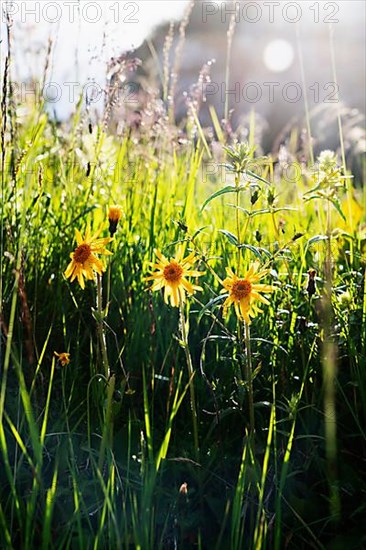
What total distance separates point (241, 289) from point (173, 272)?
0.14m

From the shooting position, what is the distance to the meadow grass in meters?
1.28

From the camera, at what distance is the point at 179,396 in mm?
1633

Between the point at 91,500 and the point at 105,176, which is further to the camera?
the point at 105,176

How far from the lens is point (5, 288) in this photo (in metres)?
1.75

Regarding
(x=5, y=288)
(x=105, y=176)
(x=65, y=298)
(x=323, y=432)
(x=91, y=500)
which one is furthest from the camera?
(x=105, y=176)

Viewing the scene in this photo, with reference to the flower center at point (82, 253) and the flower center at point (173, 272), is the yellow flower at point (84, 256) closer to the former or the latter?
the flower center at point (82, 253)

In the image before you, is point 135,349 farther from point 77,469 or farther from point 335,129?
point 335,129

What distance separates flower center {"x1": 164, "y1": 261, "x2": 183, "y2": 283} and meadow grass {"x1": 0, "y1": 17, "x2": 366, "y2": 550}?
6 centimetres

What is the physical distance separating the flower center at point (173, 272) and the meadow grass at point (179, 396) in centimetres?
6

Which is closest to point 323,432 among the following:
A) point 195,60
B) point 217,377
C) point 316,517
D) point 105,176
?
point 316,517

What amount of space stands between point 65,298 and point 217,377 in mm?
475

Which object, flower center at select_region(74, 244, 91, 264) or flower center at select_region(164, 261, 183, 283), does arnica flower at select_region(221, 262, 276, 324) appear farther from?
flower center at select_region(74, 244, 91, 264)

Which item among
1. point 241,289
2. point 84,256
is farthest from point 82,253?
point 241,289

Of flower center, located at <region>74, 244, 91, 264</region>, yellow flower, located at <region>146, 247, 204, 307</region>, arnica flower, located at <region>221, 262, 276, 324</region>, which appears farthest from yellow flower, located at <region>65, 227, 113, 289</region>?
arnica flower, located at <region>221, 262, 276, 324</region>
